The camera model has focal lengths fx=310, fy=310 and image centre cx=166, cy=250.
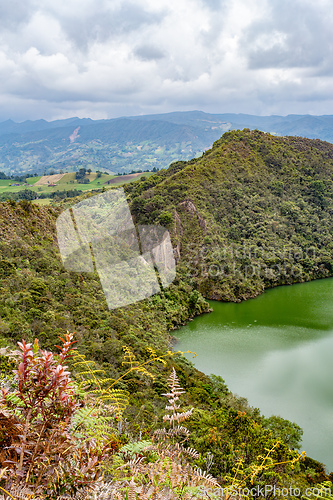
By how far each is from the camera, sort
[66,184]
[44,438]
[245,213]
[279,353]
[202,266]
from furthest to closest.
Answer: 1. [66,184]
2. [245,213]
3. [202,266]
4. [279,353]
5. [44,438]

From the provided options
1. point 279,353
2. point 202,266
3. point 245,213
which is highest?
point 245,213

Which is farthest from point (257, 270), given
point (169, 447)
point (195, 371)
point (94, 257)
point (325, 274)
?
point (169, 447)

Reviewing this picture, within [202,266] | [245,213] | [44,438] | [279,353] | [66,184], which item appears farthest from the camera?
[66,184]

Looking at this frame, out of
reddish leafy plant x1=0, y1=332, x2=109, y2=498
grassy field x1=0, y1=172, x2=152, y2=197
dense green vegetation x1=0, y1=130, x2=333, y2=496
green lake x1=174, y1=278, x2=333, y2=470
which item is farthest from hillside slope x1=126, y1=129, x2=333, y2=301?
grassy field x1=0, y1=172, x2=152, y2=197

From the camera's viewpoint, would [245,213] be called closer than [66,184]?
Yes

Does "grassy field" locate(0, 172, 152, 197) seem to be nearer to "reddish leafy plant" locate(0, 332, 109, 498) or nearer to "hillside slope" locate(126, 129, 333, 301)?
"hillside slope" locate(126, 129, 333, 301)

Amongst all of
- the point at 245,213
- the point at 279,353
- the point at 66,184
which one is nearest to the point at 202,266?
Result: the point at 245,213

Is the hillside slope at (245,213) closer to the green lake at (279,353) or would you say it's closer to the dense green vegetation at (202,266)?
the dense green vegetation at (202,266)

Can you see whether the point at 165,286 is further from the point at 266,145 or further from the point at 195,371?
the point at 266,145

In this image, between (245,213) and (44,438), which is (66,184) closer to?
(245,213)
